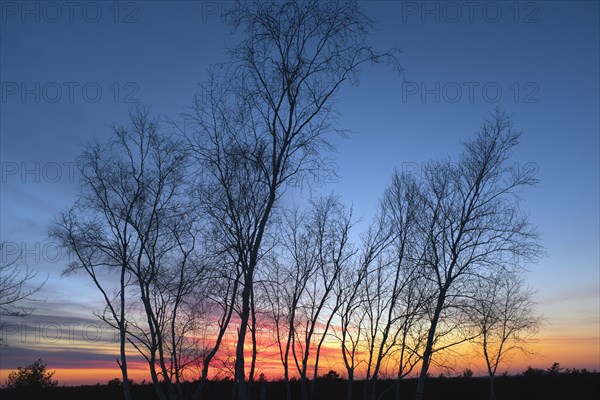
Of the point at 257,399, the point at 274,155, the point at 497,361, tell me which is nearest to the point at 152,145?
the point at 274,155

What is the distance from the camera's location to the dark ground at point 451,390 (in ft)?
133

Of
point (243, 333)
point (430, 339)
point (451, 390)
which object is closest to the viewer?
point (243, 333)

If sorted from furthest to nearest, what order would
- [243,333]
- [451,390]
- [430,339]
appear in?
1. [451,390]
2. [430,339]
3. [243,333]

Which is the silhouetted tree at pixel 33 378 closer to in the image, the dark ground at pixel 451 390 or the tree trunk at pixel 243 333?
the dark ground at pixel 451 390

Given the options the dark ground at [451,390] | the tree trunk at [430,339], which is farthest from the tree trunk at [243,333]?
the dark ground at [451,390]

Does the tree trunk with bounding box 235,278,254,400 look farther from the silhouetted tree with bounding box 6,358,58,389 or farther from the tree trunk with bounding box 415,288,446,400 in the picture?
the silhouetted tree with bounding box 6,358,58,389

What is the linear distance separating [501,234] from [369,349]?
9.88 m

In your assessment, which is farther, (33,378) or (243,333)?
(33,378)

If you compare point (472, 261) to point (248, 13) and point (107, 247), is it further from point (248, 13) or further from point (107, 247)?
point (107, 247)

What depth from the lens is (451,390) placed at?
4359cm

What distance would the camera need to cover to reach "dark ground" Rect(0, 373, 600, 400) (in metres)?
40.5

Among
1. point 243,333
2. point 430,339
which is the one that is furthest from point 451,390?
point 243,333

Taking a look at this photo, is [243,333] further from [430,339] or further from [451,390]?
[451,390]

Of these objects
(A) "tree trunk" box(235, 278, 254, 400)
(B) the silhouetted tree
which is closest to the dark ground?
(B) the silhouetted tree
